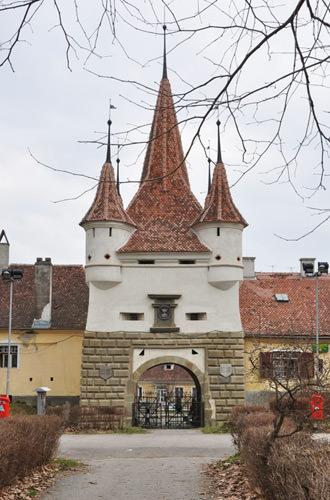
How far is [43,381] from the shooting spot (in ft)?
102

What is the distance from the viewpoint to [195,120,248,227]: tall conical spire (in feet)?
90.8

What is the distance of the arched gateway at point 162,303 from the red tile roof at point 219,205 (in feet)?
0.15

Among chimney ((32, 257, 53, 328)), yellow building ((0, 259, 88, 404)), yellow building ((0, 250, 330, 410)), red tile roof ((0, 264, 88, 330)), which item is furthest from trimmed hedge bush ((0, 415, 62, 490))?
chimney ((32, 257, 53, 328))

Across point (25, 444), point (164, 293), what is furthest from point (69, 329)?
point (25, 444)

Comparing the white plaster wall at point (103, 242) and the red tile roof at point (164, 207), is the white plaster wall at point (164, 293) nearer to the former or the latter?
the white plaster wall at point (103, 242)

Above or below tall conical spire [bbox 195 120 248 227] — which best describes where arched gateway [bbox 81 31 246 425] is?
below

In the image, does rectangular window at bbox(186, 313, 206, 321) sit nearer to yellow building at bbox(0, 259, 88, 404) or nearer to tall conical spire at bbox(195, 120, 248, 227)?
tall conical spire at bbox(195, 120, 248, 227)

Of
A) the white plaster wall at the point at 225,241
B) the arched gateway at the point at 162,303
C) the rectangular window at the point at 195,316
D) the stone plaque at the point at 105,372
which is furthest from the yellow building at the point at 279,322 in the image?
the stone plaque at the point at 105,372

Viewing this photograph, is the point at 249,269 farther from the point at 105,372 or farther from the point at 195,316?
the point at 105,372

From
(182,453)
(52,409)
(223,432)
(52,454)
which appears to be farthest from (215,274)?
(52,454)

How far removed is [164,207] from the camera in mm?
29062

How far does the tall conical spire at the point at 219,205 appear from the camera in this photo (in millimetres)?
27688

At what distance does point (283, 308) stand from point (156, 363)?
814cm

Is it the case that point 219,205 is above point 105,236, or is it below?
above
